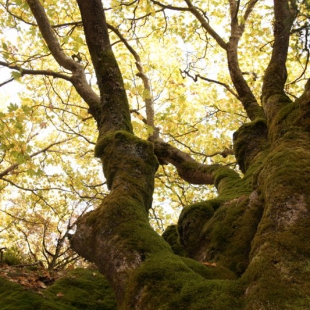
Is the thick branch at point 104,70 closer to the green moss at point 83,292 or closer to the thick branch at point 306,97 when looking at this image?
the green moss at point 83,292

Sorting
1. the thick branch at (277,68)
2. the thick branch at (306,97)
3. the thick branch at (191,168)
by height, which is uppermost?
the thick branch at (277,68)

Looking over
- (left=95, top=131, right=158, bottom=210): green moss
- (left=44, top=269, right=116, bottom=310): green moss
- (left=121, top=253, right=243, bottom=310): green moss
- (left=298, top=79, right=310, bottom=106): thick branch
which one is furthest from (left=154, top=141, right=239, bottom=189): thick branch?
(left=121, top=253, right=243, bottom=310): green moss

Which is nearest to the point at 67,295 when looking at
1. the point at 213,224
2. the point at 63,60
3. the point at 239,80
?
the point at 213,224

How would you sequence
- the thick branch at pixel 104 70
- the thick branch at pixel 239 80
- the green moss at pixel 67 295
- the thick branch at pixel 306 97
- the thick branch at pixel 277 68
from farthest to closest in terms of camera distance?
the thick branch at pixel 239 80 → the thick branch at pixel 277 68 → the thick branch at pixel 104 70 → the thick branch at pixel 306 97 → the green moss at pixel 67 295

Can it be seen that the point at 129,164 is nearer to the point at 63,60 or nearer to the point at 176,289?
the point at 176,289

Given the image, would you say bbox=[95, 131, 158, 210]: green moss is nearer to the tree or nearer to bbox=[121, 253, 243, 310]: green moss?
the tree

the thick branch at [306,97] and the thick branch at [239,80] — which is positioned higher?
the thick branch at [239,80]

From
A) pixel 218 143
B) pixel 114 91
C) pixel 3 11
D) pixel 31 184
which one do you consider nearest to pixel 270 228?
pixel 114 91

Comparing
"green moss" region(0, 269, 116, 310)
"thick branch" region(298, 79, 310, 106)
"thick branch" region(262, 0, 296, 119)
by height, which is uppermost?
"thick branch" region(262, 0, 296, 119)

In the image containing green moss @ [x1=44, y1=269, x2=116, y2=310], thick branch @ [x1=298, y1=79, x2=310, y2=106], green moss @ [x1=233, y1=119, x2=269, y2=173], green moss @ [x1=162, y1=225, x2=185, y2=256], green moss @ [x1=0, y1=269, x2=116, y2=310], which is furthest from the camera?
green moss @ [x1=233, y1=119, x2=269, y2=173]

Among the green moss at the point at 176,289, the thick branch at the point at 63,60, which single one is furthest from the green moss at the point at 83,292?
the thick branch at the point at 63,60

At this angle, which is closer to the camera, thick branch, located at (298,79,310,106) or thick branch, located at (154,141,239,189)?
thick branch, located at (298,79,310,106)

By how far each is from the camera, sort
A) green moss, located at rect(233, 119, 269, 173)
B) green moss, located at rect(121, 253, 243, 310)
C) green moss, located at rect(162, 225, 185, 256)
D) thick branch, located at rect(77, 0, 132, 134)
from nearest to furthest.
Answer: green moss, located at rect(121, 253, 243, 310) → green moss, located at rect(162, 225, 185, 256) → thick branch, located at rect(77, 0, 132, 134) → green moss, located at rect(233, 119, 269, 173)

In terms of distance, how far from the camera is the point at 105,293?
3.18 metres
